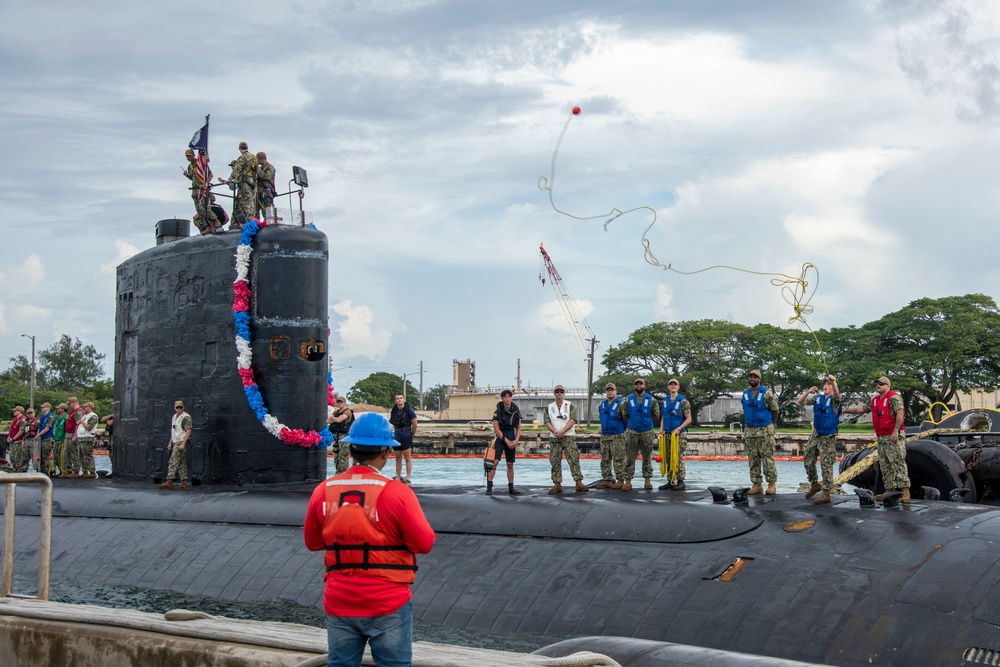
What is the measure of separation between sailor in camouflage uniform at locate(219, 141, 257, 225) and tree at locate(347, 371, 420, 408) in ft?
277

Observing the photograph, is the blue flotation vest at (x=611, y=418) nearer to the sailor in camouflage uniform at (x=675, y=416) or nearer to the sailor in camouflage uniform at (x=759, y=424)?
the sailor in camouflage uniform at (x=675, y=416)

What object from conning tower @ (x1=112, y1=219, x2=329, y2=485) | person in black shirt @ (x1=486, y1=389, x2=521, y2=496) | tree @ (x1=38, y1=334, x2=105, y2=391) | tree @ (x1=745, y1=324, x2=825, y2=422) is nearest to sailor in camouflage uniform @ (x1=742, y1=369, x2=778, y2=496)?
person in black shirt @ (x1=486, y1=389, x2=521, y2=496)

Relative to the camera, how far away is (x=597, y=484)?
13.0 metres

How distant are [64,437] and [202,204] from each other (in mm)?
6040

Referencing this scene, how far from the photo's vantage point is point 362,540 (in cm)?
418

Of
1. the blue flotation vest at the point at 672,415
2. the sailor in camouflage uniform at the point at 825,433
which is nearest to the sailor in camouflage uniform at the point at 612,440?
the blue flotation vest at the point at 672,415

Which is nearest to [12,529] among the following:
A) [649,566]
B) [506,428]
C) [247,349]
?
[649,566]

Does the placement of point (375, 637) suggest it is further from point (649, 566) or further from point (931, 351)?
point (931, 351)

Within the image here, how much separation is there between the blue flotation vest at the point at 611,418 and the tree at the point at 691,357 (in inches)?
1878

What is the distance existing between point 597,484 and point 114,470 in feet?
24.3

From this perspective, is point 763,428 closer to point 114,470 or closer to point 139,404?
point 139,404

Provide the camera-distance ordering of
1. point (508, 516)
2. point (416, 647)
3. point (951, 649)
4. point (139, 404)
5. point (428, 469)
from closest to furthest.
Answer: point (416, 647)
point (951, 649)
point (508, 516)
point (139, 404)
point (428, 469)

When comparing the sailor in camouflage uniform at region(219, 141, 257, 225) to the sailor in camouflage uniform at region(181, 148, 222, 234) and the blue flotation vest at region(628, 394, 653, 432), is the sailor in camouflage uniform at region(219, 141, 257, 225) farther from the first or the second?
the blue flotation vest at region(628, 394, 653, 432)

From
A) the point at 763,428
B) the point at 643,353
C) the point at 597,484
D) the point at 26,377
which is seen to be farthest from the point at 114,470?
the point at 26,377
